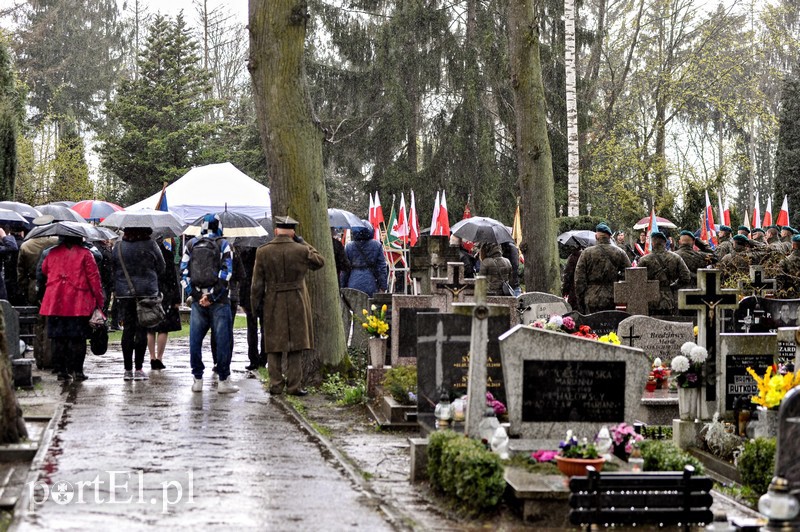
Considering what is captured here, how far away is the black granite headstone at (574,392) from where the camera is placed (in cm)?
931

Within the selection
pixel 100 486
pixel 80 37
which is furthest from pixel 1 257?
pixel 80 37

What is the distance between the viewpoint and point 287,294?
14.0m

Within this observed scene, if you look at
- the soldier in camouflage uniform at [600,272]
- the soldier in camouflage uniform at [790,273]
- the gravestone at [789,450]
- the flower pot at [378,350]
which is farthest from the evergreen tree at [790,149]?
the gravestone at [789,450]

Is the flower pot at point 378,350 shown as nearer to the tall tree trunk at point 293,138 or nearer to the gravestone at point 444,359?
the tall tree trunk at point 293,138

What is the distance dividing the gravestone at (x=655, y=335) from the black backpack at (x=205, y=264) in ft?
16.1

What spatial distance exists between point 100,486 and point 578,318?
8.65m

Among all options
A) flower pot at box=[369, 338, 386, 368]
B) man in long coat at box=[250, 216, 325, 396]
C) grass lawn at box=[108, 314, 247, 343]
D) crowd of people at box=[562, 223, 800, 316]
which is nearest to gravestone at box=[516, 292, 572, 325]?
crowd of people at box=[562, 223, 800, 316]

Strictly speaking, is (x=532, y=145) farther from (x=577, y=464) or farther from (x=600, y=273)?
(x=577, y=464)

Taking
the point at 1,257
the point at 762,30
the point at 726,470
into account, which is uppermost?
the point at 762,30

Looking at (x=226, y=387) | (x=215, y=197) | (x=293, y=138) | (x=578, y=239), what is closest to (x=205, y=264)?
(x=226, y=387)

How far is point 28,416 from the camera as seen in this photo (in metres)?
11.6

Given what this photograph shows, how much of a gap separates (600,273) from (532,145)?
330cm

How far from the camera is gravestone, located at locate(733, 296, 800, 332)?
1513 centimetres

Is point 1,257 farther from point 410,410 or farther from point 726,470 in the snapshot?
point 726,470
